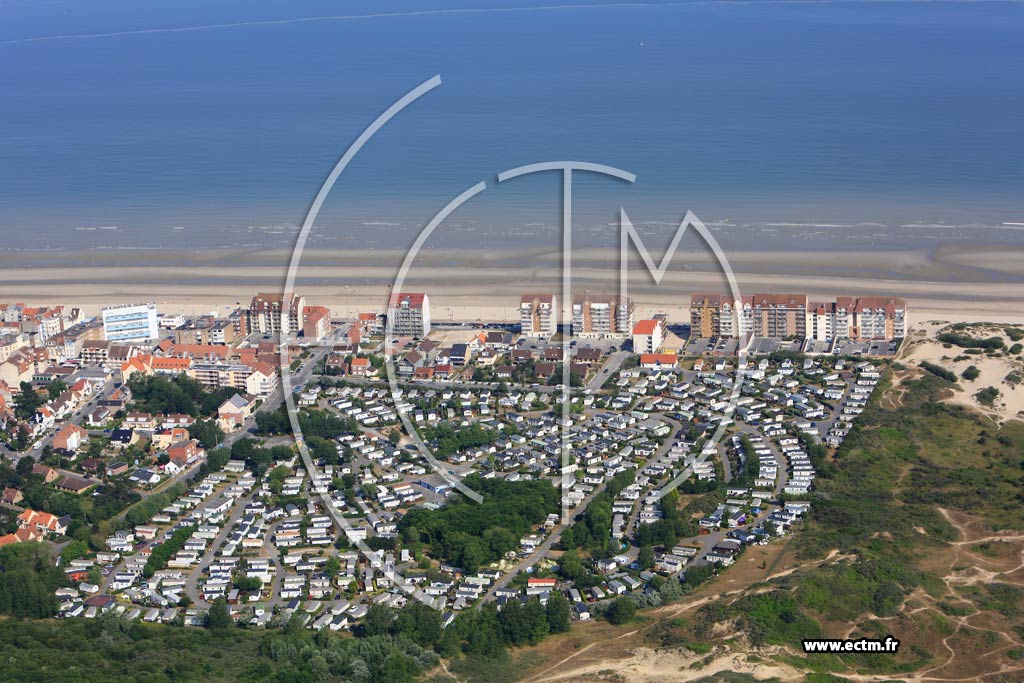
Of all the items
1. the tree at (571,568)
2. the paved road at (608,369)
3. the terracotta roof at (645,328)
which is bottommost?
the tree at (571,568)

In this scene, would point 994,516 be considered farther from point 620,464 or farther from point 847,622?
point 620,464

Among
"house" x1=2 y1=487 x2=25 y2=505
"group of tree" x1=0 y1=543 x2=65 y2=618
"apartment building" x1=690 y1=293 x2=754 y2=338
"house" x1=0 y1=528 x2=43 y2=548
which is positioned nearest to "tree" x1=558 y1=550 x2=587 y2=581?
"group of tree" x1=0 y1=543 x2=65 y2=618

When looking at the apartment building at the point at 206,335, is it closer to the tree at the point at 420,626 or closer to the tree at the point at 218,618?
the tree at the point at 218,618

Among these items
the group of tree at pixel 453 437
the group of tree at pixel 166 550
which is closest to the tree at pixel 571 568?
the group of tree at pixel 453 437

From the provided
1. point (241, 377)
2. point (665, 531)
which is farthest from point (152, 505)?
point (665, 531)

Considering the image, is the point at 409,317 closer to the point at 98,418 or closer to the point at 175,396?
the point at 175,396

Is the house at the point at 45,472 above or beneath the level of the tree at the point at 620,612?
above

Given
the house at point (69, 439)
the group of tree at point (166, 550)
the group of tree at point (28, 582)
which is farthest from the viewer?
the house at point (69, 439)
